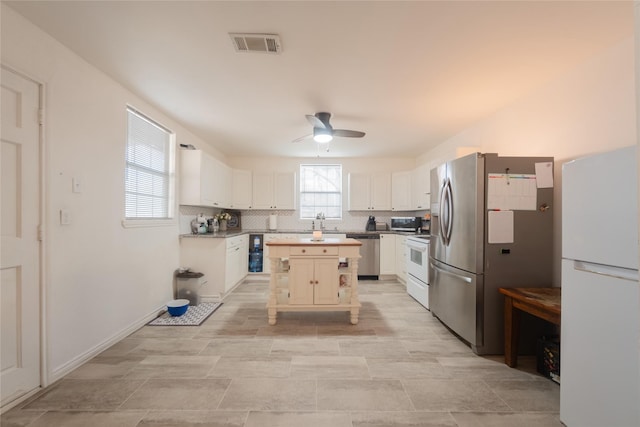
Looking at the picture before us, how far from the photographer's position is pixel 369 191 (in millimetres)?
5805

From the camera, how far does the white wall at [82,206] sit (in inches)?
76.4

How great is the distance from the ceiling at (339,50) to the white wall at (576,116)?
0.12 m

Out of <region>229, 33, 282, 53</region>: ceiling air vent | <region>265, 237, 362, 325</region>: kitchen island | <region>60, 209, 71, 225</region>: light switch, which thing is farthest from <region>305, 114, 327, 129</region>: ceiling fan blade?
<region>60, 209, 71, 225</region>: light switch

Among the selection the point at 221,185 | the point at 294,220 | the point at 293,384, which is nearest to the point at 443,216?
the point at 293,384

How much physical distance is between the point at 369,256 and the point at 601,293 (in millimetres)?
4033

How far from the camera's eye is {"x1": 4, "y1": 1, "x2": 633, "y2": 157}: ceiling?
1.70 metres

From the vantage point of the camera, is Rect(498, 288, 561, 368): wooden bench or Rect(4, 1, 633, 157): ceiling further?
Rect(498, 288, 561, 368): wooden bench

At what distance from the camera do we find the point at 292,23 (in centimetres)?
182

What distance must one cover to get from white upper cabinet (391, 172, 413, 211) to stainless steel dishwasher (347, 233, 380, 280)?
843 millimetres

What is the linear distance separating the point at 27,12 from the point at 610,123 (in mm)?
4191

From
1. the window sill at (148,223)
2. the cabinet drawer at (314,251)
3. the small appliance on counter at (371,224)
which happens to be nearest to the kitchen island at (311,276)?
the cabinet drawer at (314,251)

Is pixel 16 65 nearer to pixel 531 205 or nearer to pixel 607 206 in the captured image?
pixel 607 206

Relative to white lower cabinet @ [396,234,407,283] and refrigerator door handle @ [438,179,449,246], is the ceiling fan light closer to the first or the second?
refrigerator door handle @ [438,179,449,246]

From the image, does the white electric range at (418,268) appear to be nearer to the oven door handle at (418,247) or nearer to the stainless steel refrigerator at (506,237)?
the oven door handle at (418,247)
